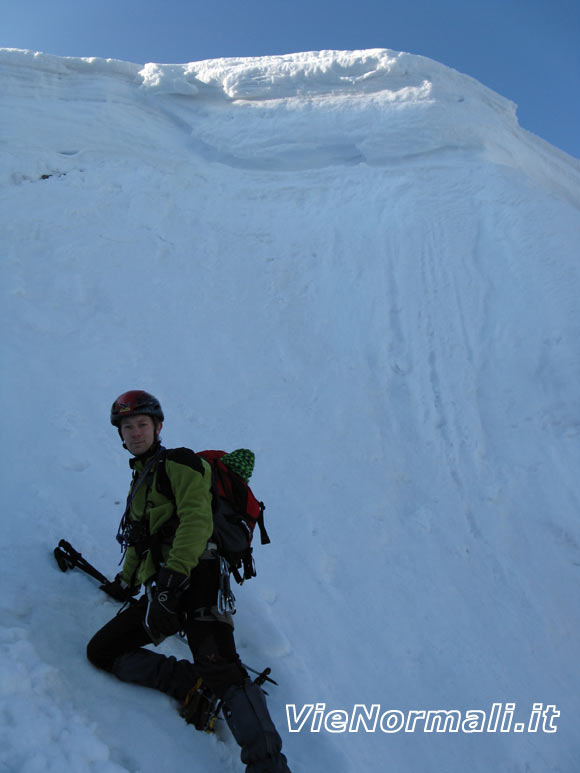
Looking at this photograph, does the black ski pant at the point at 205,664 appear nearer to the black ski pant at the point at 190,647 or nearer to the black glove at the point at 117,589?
the black ski pant at the point at 190,647

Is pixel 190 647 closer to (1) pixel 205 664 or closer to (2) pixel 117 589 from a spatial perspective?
(1) pixel 205 664

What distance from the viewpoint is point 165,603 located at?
262cm

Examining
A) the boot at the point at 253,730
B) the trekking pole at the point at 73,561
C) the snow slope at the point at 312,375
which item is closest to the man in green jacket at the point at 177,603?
the boot at the point at 253,730

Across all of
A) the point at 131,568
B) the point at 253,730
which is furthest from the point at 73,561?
the point at 253,730

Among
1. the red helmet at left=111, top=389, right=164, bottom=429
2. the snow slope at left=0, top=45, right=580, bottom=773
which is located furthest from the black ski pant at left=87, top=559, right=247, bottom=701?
the red helmet at left=111, top=389, right=164, bottom=429

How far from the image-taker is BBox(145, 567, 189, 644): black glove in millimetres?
2596

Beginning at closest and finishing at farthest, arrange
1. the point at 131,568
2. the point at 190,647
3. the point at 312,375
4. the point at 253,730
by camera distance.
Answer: the point at 253,730 < the point at 190,647 < the point at 131,568 < the point at 312,375

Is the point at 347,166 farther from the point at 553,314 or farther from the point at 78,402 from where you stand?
the point at 78,402

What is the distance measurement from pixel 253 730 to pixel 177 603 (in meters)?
0.67

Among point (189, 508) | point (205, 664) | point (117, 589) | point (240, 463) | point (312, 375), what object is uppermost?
point (312, 375)

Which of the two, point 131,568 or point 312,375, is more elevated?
point 312,375

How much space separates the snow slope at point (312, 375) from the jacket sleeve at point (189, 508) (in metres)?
0.86

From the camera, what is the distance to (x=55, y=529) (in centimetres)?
388

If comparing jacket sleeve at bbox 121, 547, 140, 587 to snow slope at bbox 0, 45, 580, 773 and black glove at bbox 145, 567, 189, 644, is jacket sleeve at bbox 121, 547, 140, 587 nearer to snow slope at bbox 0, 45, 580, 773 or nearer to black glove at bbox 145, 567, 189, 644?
snow slope at bbox 0, 45, 580, 773
